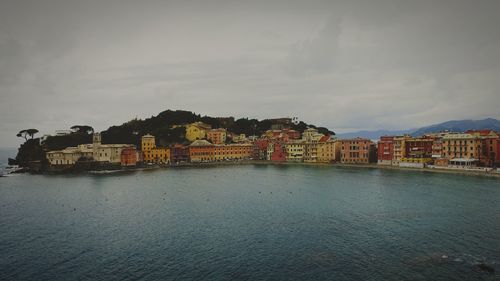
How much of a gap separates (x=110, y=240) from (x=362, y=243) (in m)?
16.9

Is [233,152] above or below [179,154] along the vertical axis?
above

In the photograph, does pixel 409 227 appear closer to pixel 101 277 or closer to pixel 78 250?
pixel 101 277

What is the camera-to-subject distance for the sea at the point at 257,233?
60.6 ft

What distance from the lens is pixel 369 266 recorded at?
18.5 meters

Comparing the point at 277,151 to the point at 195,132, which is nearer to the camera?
the point at 277,151

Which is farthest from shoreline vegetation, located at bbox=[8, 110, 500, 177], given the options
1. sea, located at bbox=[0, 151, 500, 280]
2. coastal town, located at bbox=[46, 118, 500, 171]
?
sea, located at bbox=[0, 151, 500, 280]

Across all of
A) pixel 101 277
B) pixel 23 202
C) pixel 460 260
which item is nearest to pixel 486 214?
pixel 460 260

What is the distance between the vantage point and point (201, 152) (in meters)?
89.4

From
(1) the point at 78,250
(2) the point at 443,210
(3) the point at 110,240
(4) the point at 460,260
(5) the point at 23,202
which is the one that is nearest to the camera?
(4) the point at 460,260

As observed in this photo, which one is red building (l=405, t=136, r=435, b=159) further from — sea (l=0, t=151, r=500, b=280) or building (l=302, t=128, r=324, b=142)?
building (l=302, t=128, r=324, b=142)

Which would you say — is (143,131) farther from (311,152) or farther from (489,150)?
(489,150)

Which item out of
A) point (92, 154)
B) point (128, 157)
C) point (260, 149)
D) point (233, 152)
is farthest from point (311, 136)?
point (92, 154)

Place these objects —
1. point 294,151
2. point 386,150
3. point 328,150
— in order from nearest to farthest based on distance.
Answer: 1. point 386,150
2. point 328,150
3. point 294,151

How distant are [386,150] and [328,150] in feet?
44.8
